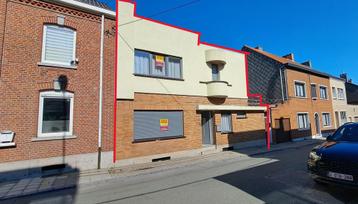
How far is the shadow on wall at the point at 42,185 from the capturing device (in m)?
5.95

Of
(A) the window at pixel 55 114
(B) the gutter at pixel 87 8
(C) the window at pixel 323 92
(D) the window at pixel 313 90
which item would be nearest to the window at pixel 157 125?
(A) the window at pixel 55 114

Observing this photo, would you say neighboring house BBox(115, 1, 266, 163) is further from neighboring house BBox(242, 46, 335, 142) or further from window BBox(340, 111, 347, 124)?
window BBox(340, 111, 347, 124)

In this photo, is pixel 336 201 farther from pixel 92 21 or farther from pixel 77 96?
pixel 92 21

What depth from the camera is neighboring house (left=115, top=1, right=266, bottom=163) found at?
10.6m

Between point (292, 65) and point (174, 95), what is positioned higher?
point (292, 65)

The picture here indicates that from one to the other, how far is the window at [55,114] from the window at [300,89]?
18.9m

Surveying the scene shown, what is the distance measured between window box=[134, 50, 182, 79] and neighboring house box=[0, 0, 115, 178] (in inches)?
58.7

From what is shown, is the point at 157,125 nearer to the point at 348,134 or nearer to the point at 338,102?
the point at 348,134

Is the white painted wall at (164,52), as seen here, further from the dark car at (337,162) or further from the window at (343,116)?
the window at (343,116)

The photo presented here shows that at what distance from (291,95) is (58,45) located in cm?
1793

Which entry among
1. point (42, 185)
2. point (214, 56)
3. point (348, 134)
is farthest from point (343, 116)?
point (42, 185)

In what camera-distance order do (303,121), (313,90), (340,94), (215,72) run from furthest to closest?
(340,94) → (313,90) → (303,121) → (215,72)

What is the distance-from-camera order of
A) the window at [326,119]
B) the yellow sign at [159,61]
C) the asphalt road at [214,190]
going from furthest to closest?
the window at [326,119], the yellow sign at [159,61], the asphalt road at [214,190]

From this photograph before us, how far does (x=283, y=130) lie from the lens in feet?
59.1
